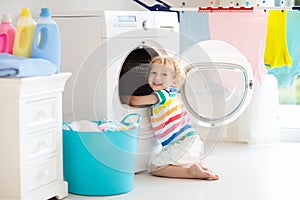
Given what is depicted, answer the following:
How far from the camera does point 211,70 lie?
11.6 ft

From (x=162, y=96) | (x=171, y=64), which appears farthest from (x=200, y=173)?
(x=171, y=64)

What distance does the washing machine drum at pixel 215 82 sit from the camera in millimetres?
3293

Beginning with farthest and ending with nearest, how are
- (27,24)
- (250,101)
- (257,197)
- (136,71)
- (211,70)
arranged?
(250,101) < (211,70) < (136,71) < (257,197) < (27,24)

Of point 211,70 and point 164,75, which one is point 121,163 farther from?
point 211,70

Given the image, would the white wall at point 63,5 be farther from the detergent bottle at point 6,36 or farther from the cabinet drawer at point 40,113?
the cabinet drawer at point 40,113

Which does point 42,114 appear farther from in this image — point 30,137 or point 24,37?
point 24,37

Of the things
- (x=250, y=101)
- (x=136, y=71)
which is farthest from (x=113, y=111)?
(x=250, y=101)

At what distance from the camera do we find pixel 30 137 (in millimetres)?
2508

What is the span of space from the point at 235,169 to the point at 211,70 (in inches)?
23.1

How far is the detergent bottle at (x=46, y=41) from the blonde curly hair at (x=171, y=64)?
664mm

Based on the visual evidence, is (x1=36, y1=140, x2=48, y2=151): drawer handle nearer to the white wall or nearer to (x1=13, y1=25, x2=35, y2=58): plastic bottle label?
(x1=13, y1=25, x2=35, y2=58): plastic bottle label

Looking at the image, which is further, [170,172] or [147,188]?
[170,172]

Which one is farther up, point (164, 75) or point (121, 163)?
point (164, 75)

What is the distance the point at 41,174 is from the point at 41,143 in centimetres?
13
